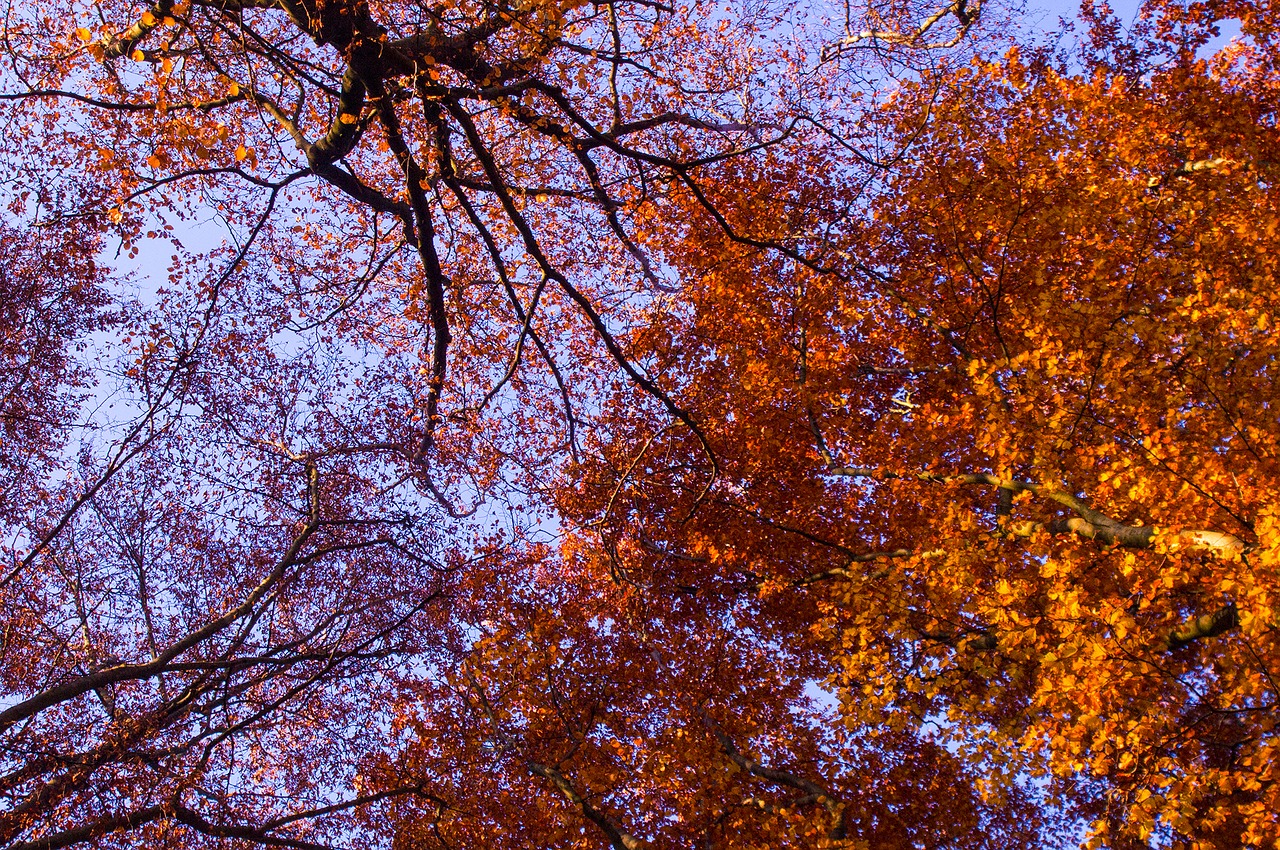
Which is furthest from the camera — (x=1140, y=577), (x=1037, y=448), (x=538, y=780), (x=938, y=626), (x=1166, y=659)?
(x=538, y=780)

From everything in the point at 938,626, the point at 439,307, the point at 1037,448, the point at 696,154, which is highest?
the point at 696,154

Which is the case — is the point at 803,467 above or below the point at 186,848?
above

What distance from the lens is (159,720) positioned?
8.63 metres

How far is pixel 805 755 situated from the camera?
40.0ft

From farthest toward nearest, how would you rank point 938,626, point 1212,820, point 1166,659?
point 938,626
point 1166,659
point 1212,820

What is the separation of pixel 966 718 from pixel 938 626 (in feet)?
5.43

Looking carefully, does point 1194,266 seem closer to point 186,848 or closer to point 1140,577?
point 1140,577

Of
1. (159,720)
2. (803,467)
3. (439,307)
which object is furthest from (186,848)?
(803,467)

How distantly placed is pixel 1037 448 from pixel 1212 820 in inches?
149

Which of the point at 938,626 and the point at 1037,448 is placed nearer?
the point at 1037,448

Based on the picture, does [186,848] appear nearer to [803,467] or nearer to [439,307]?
[439,307]

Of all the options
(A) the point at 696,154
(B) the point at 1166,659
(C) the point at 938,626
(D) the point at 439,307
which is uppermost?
(A) the point at 696,154

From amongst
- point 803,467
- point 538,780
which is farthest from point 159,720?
point 803,467

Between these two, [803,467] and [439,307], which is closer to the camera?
[439,307]
